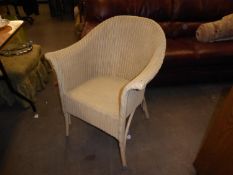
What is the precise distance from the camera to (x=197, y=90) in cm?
206

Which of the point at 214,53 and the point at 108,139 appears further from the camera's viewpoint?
the point at 214,53

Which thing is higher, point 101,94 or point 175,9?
point 175,9

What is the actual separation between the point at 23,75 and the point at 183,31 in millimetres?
1612

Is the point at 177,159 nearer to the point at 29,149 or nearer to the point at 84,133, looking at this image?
the point at 84,133

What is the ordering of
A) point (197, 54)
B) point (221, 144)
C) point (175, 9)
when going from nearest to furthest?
1. point (221, 144)
2. point (197, 54)
3. point (175, 9)

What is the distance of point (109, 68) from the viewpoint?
5.15ft

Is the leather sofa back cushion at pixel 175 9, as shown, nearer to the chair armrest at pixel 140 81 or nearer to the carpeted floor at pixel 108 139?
the carpeted floor at pixel 108 139

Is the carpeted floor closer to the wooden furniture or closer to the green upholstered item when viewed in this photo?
the green upholstered item

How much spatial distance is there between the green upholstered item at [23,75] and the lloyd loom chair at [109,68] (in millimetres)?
580

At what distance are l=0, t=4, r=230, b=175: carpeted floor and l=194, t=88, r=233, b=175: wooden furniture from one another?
305 mm

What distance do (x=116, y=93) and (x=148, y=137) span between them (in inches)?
19.0

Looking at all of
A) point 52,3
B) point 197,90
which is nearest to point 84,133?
point 197,90

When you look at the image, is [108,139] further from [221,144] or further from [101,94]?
[221,144]

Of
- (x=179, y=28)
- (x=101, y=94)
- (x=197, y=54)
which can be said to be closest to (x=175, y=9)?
(x=179, y=28)
